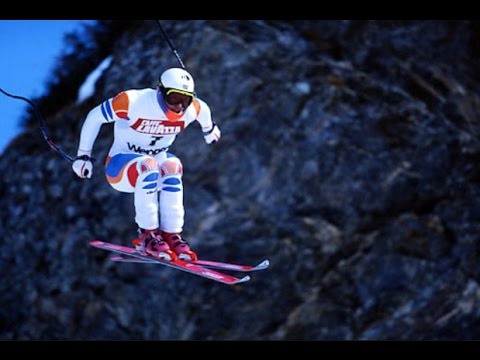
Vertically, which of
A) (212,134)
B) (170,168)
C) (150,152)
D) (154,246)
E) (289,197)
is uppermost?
(289,197)

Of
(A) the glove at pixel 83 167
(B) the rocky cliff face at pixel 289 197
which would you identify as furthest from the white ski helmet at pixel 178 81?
(B) the rocky cliff face at pixel 289 197

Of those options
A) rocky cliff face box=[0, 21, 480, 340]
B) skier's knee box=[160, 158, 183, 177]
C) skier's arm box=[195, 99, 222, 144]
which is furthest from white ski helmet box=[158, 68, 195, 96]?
rocky cliff face box=[0, 21, 480, 340]

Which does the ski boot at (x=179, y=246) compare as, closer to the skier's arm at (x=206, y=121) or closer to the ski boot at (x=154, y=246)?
the ski boot at (x=154, y=246)

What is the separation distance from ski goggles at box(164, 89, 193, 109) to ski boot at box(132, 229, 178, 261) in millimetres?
897

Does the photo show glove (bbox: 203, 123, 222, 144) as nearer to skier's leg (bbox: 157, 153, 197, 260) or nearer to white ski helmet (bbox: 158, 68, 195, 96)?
skier's leg (bbox: 157, 153, 197, 260)

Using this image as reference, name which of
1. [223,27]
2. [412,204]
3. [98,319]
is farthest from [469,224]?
[98,319]

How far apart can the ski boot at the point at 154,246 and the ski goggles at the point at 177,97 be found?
0.90 meters

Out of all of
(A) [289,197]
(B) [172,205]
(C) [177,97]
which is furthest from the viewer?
(A) [289,197]

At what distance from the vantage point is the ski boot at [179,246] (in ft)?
18.0

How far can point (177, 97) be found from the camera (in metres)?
5.32

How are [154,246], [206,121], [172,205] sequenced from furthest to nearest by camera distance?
[206,121]
[172,205]
[154,246]

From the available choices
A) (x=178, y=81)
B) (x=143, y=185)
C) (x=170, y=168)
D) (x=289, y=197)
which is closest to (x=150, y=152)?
(x=170, y=168)

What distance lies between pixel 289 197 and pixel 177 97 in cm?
635

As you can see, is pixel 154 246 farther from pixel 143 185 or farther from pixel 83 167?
pixel 83 167
